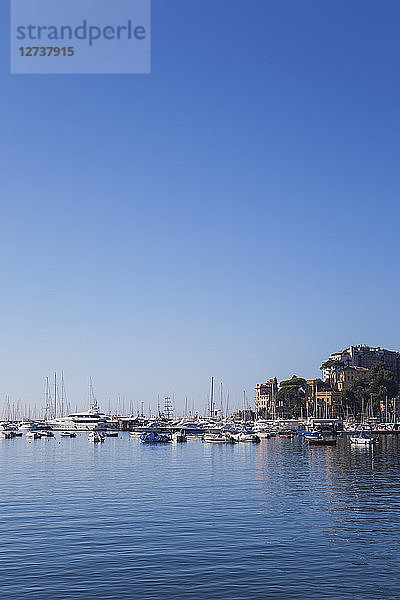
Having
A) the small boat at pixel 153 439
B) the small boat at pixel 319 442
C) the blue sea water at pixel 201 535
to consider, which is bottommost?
the small boat at pixel 153 439

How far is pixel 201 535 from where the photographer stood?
144 ft

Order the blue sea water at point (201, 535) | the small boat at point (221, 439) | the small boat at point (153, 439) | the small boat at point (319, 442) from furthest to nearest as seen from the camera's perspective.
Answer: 1. the small boat at point (153, 439)
2. the small boat at point (221, 439)
3. the small boat at point (319, 442)
4. the blue sea water at point (201, 535)

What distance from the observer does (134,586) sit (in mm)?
31969

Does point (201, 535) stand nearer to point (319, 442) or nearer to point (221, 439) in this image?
point (319, 442)

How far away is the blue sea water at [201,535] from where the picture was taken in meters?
32.1

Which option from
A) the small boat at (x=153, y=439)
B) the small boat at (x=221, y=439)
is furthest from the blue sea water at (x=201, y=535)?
→ the small boat at (x=153, y=439)

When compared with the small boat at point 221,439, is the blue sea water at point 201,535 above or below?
above

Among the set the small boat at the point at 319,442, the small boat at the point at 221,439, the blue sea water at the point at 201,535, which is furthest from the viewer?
the small boat at the point at 221,439

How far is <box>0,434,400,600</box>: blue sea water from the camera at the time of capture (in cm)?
3209

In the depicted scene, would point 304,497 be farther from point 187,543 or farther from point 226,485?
point 187,543

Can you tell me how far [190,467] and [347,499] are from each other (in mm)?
39888

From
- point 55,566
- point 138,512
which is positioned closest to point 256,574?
point 55,566

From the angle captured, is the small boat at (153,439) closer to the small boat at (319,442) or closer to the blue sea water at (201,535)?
the small boat at (319,442)

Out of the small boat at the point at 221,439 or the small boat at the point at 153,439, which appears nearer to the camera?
the small boat at the point at 221,439
